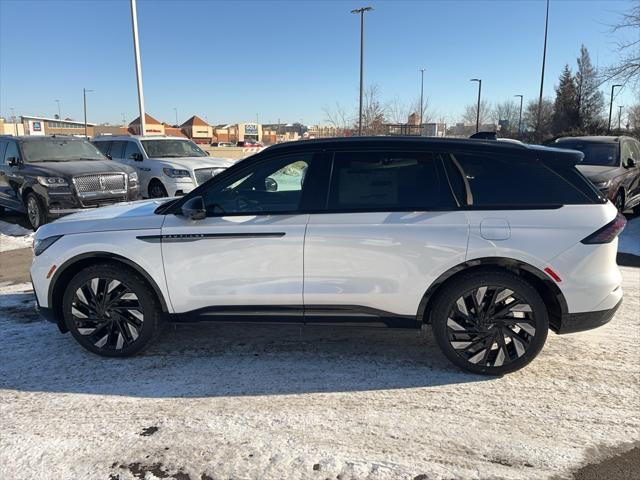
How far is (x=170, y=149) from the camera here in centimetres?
1296

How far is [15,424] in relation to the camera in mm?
3113

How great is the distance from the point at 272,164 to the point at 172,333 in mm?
1930

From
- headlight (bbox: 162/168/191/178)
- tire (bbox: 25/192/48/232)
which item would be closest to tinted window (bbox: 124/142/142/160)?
headlight (bbox: 162/168/191/178)

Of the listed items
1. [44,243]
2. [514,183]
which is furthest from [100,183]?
[514,183]

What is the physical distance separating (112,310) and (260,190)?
60.5 inches

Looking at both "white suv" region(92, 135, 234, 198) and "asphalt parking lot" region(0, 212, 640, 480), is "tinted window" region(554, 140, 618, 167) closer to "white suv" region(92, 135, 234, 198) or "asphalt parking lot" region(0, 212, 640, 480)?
"asphalt parking lot" region(0, 212, 640, 480)

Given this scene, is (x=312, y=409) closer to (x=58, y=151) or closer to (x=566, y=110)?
(x=58, y=151)


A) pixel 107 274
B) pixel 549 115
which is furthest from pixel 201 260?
pixel 549 115

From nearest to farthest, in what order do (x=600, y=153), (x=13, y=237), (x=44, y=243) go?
(x=44, y=243) < (x=13, y=237) < (x=600, y=153)

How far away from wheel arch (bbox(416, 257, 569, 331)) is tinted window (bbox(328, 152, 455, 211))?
49 centimetres

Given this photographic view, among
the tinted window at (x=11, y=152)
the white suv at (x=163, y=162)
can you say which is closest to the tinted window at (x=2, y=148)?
the tinted window at (x=11, y=152)

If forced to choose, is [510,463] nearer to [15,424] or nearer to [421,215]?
[421,215]

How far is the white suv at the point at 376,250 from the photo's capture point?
11.5 ft

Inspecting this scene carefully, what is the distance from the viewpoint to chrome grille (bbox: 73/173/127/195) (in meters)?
9.33
